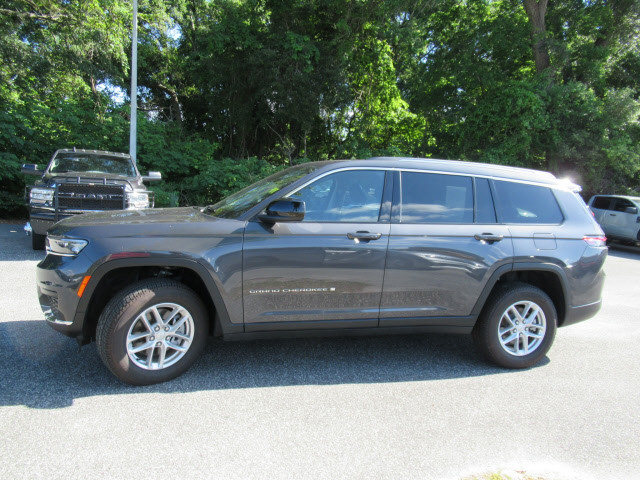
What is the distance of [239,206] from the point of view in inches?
152

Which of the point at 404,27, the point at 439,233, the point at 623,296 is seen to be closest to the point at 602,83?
the point at 404,27

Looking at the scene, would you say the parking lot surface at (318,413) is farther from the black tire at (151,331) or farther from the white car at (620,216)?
the white car at (620,216)

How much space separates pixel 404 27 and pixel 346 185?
15.1 metres

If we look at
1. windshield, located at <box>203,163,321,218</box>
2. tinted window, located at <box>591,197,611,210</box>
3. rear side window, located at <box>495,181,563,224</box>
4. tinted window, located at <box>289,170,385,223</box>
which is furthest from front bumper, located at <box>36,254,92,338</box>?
tinted window, located at <box>591,197,611,210</box>

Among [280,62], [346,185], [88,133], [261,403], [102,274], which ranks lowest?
[261,403]

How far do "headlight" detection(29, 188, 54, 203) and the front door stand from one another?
6.02 metres

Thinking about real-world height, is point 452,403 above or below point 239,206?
below

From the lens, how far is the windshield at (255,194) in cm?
376

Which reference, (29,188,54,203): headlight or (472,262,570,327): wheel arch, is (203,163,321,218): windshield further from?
(29,188,54,203): headlight

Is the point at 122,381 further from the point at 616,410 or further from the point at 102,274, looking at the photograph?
the point at 616,410

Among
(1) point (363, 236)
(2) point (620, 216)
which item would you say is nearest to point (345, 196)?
(1) point (363, 236)

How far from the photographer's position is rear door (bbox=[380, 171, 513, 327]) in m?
3.75

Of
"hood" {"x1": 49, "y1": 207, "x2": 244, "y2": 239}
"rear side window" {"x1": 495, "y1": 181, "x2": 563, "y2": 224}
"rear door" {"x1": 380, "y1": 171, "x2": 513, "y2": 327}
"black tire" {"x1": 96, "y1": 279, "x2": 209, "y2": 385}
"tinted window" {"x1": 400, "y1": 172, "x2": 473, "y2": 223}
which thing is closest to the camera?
"black tire" {"x1": 96, "y1": 279, "x2": 209, "y2": 385}

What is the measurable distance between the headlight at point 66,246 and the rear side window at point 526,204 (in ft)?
11.4
